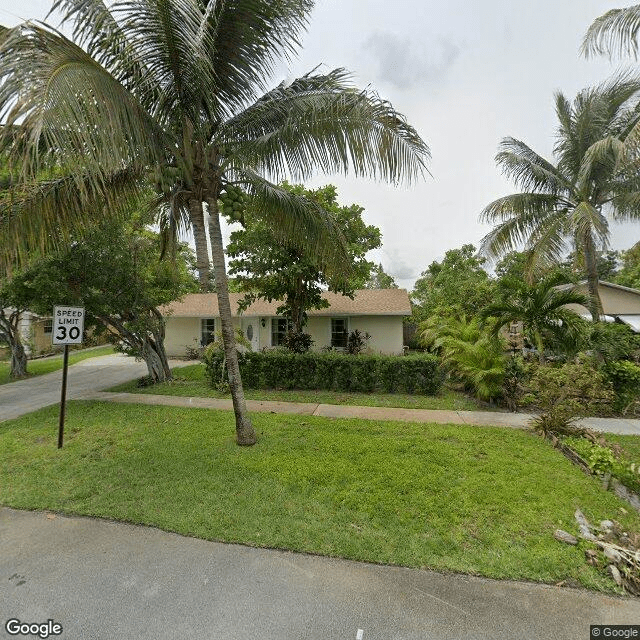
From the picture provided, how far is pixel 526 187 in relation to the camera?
32.3ft

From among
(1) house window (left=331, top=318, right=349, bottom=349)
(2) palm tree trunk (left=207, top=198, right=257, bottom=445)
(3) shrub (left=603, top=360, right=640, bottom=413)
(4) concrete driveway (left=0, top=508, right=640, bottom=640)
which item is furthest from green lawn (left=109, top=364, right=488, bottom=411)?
(1) house window (left=331, top=318, right=349, bottom=349)

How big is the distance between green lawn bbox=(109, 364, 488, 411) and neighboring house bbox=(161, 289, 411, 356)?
17.8ft

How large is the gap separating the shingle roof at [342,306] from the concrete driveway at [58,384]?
123 inches

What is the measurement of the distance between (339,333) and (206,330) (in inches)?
294

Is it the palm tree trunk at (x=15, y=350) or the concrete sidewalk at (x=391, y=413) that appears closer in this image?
the concrete sidewalk at (x=391, y=413)

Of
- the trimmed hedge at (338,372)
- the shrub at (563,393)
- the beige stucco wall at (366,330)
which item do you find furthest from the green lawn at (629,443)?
the beige stucco wall at (366,330)

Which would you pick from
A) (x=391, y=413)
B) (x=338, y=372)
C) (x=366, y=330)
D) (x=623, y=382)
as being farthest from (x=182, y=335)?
(x=623, y=382)

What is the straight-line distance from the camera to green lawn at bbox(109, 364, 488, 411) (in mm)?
8391

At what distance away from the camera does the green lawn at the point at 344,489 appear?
3.14m

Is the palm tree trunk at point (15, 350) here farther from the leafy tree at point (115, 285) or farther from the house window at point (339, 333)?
the house window at point (339, 333)

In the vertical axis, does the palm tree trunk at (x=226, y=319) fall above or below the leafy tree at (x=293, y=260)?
below

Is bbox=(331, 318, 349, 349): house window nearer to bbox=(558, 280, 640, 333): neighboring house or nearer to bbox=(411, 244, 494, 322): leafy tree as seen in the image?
bbox=(411, 244, 494, 322): leafy tree

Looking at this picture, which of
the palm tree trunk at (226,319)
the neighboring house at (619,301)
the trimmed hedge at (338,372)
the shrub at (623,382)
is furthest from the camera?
the neighboring house at (619,301)

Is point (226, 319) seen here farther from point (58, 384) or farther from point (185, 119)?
point (58, 384)
